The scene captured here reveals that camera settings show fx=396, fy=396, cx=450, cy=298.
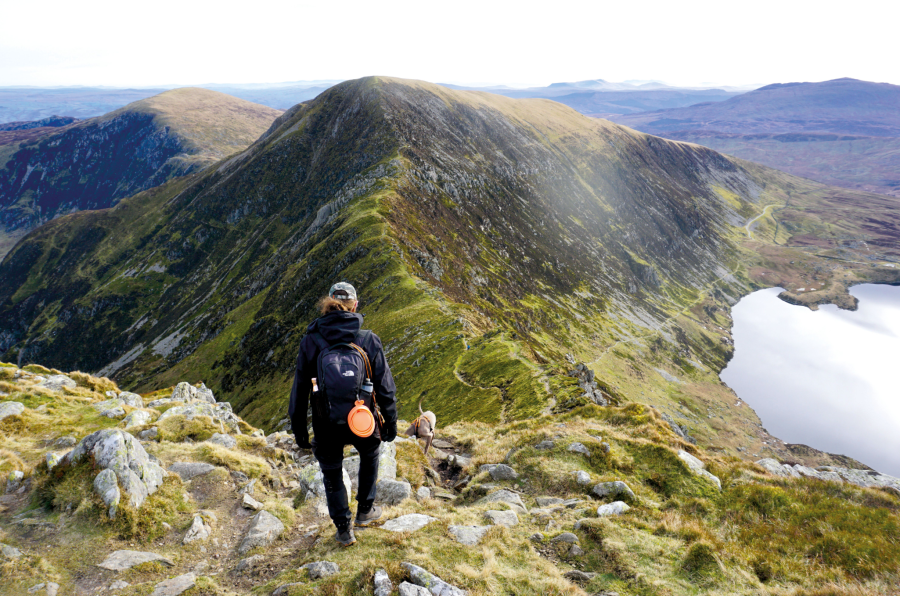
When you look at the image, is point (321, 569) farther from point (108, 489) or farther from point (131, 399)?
point (131, 399)

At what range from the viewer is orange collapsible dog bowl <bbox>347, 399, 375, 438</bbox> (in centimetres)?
788

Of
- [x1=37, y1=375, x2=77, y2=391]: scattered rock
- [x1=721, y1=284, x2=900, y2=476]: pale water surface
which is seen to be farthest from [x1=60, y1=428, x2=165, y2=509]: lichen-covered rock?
[x1=721, y1=284, x2=900, y2=476]: pale water surface

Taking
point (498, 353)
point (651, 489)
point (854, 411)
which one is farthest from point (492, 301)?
point (854, 411)

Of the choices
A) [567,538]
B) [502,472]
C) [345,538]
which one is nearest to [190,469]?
[345,538]

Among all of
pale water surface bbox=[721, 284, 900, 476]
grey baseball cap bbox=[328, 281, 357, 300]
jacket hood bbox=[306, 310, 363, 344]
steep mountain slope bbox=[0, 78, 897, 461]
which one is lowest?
pale water surface bbox=[721, 284, 900, 476]

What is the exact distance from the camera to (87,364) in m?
152

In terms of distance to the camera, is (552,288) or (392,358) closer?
(392,358)

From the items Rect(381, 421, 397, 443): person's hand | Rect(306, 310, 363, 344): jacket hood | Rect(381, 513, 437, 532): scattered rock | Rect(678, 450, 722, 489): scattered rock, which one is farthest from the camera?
Rect(678, 450, 722, 489): scattered rock

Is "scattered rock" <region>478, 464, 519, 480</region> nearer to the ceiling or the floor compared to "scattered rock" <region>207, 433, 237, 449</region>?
nearer to the ceiling

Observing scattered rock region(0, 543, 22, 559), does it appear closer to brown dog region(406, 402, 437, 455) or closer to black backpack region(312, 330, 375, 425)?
black backpack region(312, 330, 375, 425)

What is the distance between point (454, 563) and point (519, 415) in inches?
1003

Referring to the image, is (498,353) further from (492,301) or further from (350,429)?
(492,301)

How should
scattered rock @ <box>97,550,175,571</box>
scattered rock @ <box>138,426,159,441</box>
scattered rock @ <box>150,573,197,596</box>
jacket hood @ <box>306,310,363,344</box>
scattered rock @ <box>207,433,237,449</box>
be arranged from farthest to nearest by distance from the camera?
scattered rock @ <box>207,433,237,449</box> < scattered rock @ <box>138,426,159,441</box> < scattered rock @ <box>97,550,175,571</box> < jacket hood @ <box>306,310,363,344</box> < scattered rock @ <box>150,573,197,596</box>

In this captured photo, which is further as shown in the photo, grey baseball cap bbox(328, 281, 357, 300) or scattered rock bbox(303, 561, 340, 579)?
grey baseball cap bbox(328, 281, 357, 300)
